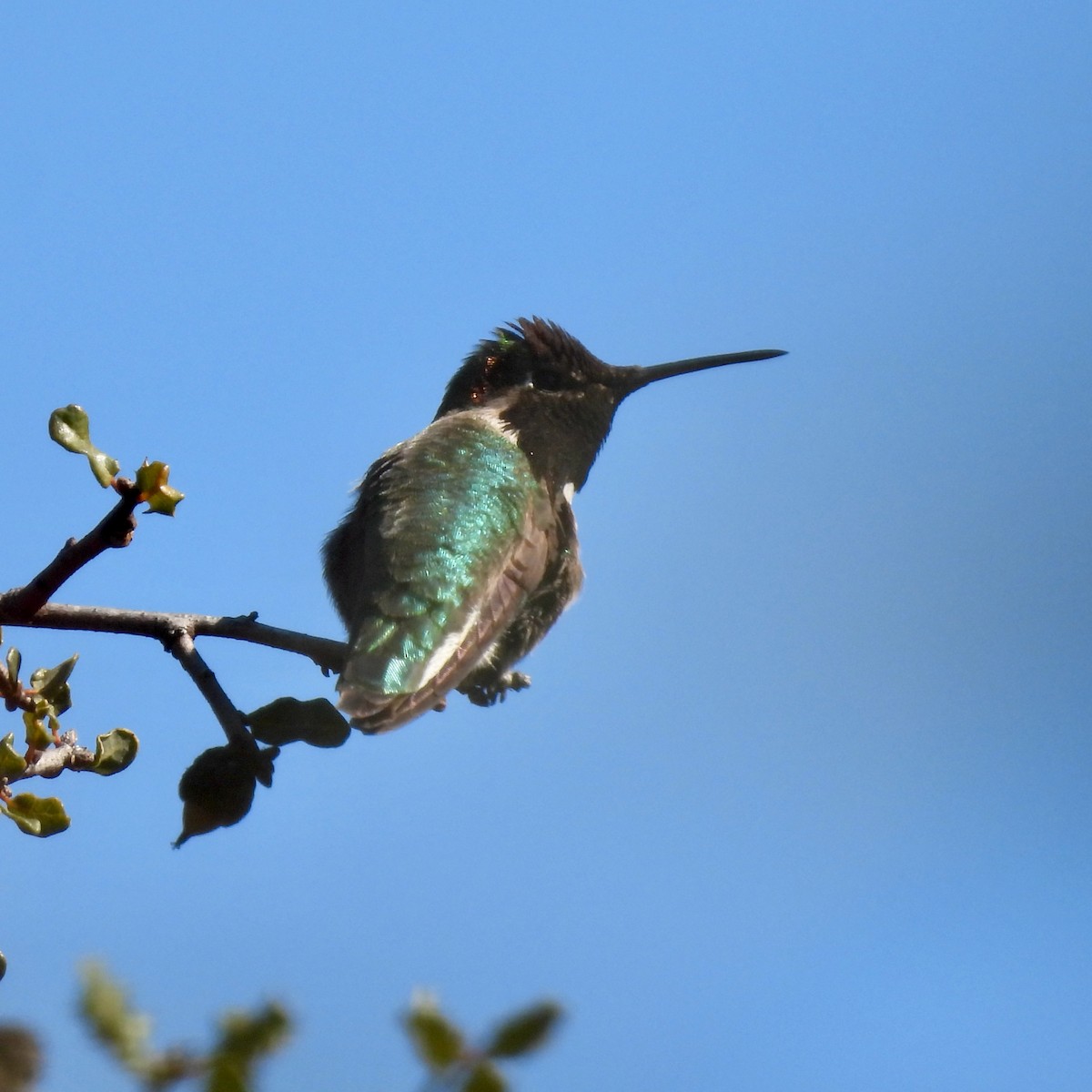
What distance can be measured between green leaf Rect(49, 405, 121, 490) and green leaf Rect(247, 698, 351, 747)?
0.73 metres

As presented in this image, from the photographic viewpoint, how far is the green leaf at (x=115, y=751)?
2621mm

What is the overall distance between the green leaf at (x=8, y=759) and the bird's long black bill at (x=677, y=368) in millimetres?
4090

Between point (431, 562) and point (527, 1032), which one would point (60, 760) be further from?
point (527, 1032)

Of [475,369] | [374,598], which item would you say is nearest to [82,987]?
[374,598]

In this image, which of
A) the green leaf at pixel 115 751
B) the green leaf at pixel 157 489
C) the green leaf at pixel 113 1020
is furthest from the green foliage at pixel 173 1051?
the green leaf at pixel 115 751

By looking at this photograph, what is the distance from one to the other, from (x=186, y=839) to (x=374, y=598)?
43.5 inches

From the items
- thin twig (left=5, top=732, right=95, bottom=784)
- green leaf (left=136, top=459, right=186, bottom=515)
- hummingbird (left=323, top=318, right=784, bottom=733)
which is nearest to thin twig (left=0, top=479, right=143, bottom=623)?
green leaf (left=136, top=459, right=186, bottom=515)

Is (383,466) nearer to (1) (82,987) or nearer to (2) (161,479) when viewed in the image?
(2) (161,479)

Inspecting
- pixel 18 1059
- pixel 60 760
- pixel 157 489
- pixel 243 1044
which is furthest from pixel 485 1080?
pixel 60 760

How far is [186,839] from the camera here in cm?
286

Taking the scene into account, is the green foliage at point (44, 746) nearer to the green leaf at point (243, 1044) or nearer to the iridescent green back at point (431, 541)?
the iridescent green back at point (431, 541)

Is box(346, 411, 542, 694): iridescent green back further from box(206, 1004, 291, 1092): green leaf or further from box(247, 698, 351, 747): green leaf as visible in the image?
box(206, 1004, 291, 1092): green leaf

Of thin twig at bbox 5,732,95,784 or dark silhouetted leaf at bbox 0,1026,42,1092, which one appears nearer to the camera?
dark silhouetted leaf at bbox 0,1026,42,1092

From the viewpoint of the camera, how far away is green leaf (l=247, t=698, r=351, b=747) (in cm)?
293
